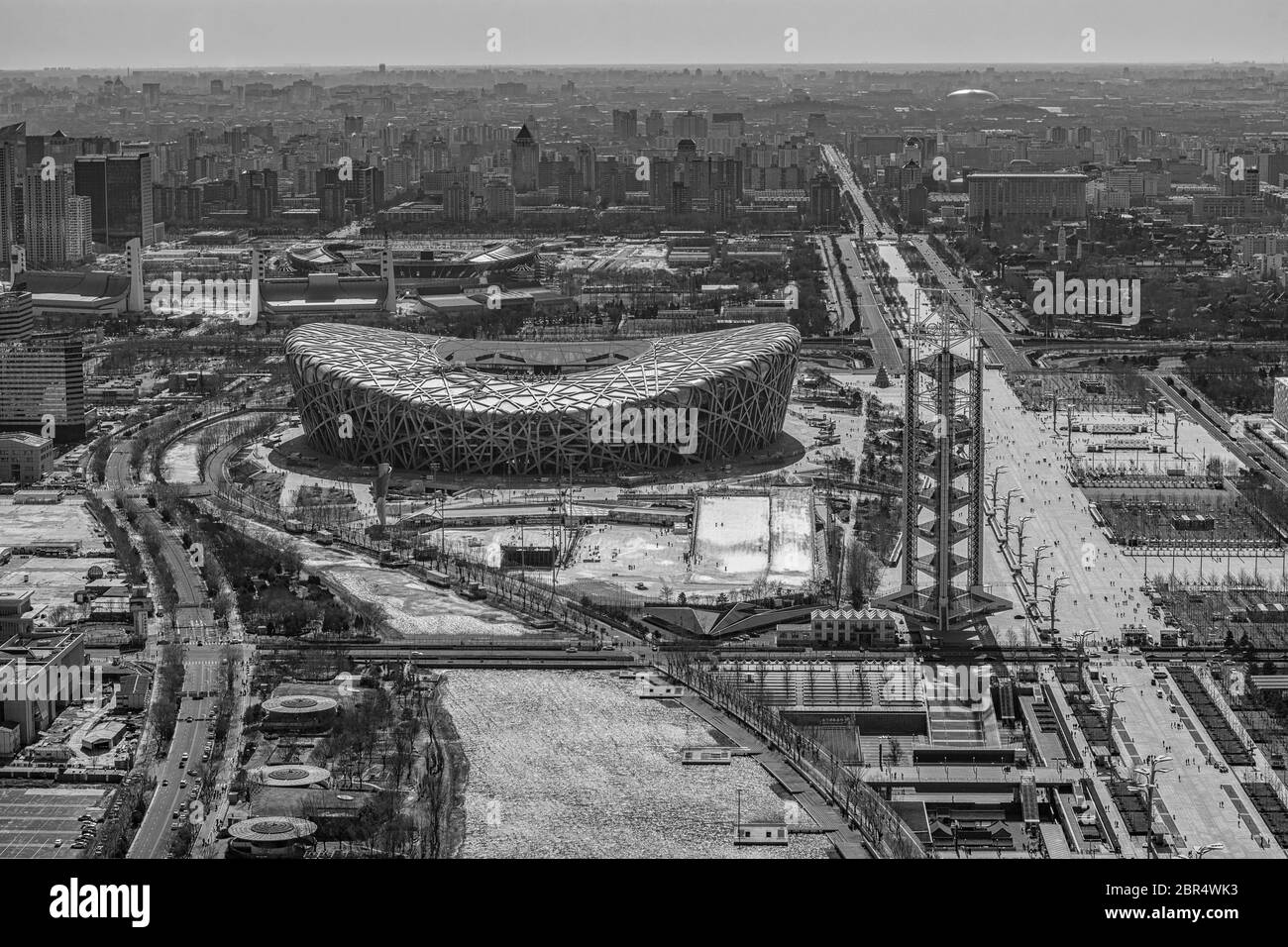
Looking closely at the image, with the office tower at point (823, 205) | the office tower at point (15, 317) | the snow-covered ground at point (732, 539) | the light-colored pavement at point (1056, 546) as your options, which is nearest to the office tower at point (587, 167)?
the office tower at point (823, 205)

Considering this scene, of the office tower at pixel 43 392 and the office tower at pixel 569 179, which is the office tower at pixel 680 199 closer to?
the office tower at pixel 569 179

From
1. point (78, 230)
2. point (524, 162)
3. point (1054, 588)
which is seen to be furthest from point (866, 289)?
point (1054, 588)

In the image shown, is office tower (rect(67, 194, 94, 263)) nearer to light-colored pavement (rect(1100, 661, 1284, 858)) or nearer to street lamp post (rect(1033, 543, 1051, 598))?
street lamp post (rect(1033, 543, 1051, 598))

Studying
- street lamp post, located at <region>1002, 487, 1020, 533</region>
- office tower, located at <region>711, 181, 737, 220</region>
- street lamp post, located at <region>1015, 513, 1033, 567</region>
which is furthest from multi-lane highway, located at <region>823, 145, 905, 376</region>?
street lamp post, located at <region>1015, 513, 1033, 567</region>

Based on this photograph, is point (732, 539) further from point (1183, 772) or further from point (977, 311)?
point (977, 311)

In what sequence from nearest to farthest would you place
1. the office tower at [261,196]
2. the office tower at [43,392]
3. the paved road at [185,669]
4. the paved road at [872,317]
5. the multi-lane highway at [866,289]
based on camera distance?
the paved road at [185,669], the office tower at [43,392], the paved road at [872,317], the multi-lane highway at [866,289], the office tower at [261,196]
